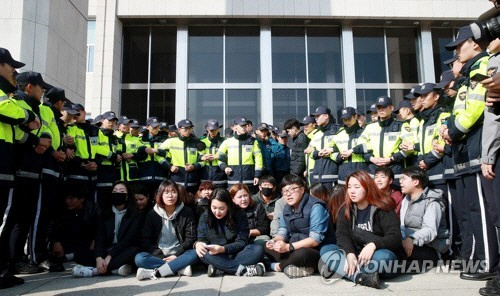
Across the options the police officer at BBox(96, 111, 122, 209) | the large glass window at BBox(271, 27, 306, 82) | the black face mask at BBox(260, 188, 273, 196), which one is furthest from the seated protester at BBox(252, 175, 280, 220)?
the large glass window at BBox(271, 27, 306, 82)

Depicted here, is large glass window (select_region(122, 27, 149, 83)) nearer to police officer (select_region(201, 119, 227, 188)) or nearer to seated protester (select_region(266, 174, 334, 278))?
police officer (select_region(201, 119, 227, 188))

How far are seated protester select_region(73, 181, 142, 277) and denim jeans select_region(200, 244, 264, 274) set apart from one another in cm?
100

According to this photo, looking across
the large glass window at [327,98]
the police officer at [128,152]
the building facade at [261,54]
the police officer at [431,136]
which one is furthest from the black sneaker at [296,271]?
the large glass window at [327,98]

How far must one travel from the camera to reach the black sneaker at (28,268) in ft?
14.6

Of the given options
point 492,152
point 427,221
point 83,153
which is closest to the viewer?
point 492,152

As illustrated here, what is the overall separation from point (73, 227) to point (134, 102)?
9.83 metres

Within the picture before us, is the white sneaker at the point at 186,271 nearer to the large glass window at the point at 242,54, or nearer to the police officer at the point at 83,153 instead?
the police officer at the point at 83,153

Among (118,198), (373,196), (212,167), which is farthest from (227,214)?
(212,167)

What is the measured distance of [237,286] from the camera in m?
3.72

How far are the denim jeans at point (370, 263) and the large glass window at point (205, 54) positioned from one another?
37.2ft

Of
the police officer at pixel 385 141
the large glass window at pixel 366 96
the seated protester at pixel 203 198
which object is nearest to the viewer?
the seated protester at pixel 203 198

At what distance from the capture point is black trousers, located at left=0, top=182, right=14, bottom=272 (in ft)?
12.1

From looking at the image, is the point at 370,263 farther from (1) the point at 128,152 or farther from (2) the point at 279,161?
(1) the point at 128,152

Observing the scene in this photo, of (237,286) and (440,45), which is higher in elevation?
(440,45)
